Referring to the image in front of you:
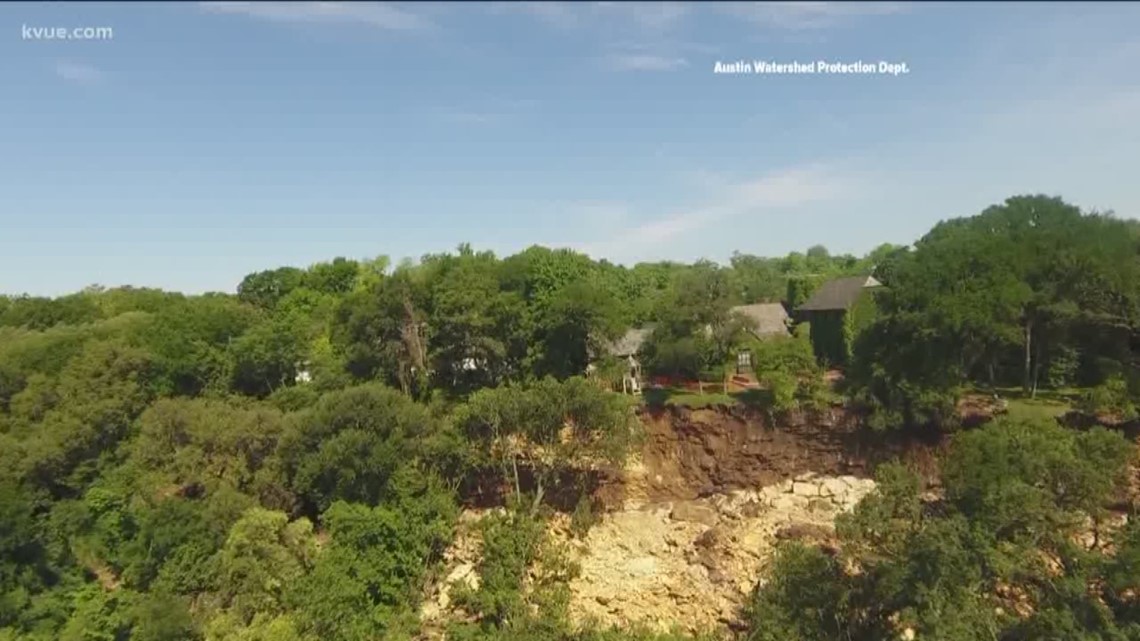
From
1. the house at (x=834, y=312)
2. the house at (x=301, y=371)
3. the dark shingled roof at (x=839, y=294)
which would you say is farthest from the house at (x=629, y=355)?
the house at (x=301, y=371)

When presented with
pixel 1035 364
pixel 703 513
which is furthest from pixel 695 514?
pixel 1035 364

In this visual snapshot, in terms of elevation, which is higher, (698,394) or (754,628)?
(698,394)

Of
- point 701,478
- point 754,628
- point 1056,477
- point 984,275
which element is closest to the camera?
point 1056,477

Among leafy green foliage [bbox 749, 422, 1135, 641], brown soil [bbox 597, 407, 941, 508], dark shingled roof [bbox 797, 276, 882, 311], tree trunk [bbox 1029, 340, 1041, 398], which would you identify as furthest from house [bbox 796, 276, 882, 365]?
leafy green foliage [bbox 749, 422, 1135, 641]

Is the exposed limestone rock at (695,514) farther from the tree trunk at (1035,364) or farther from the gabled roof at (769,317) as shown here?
the gabled roof at (769,317)

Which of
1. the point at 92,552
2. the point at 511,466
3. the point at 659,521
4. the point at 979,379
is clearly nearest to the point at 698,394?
the point at 659,521

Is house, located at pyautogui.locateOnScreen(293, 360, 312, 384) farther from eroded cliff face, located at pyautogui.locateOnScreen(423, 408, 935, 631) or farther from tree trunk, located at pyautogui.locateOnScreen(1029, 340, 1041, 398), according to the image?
tree trunk, located at pyautogui.locateOnScreen(1029, 340, 1041, 398)

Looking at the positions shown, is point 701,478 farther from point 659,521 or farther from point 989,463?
point 989,463
